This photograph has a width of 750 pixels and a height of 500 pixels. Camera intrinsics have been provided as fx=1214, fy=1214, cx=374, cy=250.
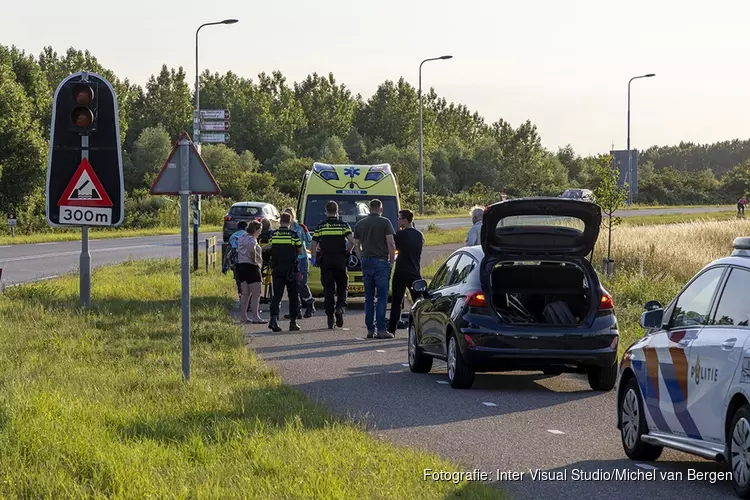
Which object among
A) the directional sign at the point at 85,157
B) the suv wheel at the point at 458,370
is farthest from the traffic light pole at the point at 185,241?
the directional sign at the point at 85,157

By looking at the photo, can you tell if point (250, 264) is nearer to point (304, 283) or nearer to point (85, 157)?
point (304, 283)

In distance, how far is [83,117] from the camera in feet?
51.5

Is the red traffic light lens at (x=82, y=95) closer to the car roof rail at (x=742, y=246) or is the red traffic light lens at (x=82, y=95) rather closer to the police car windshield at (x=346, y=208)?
the police car windshield at (x=346, y=208)

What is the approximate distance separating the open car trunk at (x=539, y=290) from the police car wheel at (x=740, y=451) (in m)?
5.51

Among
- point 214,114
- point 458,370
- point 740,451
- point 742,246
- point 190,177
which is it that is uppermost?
point 214,114

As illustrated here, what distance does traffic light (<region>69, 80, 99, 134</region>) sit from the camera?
617 inches

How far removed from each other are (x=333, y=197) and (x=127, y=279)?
5635 mm

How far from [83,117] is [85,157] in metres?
1.69

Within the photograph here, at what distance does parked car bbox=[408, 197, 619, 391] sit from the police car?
294 centimetres

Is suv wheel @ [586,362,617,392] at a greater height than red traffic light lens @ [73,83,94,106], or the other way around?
red traffic light lens @ [73,83,94,106]

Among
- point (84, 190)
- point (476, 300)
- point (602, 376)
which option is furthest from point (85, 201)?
point (602, 376)

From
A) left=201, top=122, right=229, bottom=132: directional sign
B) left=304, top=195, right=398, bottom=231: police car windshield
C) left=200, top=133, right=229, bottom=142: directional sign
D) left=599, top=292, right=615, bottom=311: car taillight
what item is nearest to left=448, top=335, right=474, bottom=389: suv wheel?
left=599, top=292, right=615, bottom=311: car taillight

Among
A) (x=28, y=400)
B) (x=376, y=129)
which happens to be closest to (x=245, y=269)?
(x=28, y=400)

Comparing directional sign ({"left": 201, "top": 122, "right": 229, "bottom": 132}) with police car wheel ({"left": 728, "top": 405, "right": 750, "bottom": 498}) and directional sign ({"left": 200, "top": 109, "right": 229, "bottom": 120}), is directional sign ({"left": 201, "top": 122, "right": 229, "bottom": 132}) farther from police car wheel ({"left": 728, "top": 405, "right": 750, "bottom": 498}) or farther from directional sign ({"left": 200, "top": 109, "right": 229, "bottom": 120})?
police car wheel ({"left": 728, "top": 405, "right": 750, "bottom": 498})
